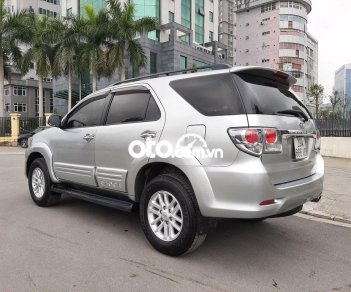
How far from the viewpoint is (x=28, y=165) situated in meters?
6.39

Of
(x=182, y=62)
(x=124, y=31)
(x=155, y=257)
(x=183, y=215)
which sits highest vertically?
(x=182, y=62)

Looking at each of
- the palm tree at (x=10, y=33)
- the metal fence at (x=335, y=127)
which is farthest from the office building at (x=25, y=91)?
the metal fence at (x=335, y=127)

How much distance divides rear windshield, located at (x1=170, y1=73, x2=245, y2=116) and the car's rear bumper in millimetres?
562

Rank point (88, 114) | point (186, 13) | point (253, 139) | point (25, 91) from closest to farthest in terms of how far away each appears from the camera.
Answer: point (253, 139) < point (88, 114) < point (186, 13) < point (25, 91)

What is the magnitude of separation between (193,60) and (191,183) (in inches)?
1713

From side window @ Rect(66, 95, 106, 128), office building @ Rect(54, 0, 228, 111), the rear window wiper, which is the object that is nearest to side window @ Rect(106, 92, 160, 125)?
side window @ Rect(66, 95, 106, 128)

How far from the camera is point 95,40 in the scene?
25.2 m

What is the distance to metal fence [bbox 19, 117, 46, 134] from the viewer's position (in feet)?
81.7

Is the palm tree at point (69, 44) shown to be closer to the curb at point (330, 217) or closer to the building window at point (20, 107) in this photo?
the curb at point (330, 217)

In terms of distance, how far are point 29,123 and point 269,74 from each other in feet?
79.9

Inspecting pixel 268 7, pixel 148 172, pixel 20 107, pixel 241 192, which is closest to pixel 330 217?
pixel 241 192

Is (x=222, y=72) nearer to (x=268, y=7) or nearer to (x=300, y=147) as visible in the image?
(x=300, y=147)

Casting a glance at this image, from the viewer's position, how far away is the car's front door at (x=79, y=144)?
4.88m

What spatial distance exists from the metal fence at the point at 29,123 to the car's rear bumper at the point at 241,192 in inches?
932
